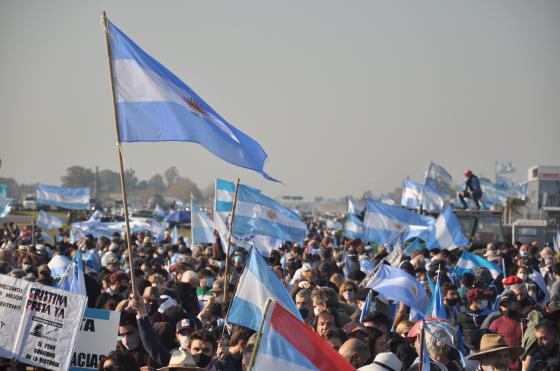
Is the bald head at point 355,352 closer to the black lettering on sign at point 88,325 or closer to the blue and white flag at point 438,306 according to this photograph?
the black lettering on sign at point 88,325

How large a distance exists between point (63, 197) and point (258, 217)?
60.7 feet

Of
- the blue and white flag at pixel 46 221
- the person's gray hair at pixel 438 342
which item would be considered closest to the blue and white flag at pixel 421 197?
the blue and white flag at pixel 46 221

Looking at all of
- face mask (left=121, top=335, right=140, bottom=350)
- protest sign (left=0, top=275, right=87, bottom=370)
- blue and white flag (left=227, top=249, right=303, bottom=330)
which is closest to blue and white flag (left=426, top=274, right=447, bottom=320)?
blue and white flag (left=227, top=249, right=303, bottom=330)

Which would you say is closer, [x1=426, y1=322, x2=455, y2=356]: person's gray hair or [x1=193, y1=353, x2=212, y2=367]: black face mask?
[x1=193, y1=353, x2=212, y2=367]: black face mask

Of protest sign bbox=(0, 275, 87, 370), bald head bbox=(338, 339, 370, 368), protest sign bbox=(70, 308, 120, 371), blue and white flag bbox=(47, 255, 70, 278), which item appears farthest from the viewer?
blue and white flag bbox=(47, 255, 70, 278)

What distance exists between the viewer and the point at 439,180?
33625mm

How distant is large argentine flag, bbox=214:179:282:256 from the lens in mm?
17141

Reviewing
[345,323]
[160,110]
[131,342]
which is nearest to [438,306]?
[345,323]

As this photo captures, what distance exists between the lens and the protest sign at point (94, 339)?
24.8 ft

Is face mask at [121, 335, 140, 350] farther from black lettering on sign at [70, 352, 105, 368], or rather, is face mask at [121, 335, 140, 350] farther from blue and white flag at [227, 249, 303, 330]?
blue and white flag at [227, 249, 303, 330]

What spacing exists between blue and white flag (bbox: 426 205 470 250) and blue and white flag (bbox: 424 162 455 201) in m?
12.6

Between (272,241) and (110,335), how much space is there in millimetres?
10821

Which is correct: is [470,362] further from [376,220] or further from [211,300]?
[376,220]

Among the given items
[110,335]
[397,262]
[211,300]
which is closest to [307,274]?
[211,300]
